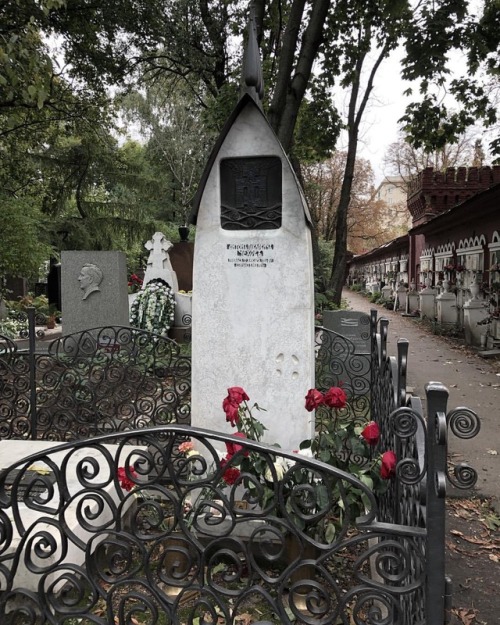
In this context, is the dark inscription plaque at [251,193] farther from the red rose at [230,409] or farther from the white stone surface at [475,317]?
the white stone surface at [475,317]

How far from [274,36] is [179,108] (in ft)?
66.6

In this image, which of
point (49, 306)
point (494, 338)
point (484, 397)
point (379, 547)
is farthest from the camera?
point (49, 306)

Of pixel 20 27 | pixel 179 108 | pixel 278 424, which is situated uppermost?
pixel 179 108

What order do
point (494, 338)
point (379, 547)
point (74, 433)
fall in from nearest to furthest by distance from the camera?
point (379, 547)
point (74, 433)
point (494, 338)

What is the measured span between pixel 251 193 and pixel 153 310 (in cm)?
774

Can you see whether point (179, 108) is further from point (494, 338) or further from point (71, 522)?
point (71, 522)

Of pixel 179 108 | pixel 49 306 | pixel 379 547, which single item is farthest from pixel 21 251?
pixel 179 108

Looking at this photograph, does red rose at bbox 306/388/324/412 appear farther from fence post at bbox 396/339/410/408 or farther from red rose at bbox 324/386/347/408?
fence post at bbox 396/339/410/408

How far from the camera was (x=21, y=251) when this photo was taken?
14.0 meters

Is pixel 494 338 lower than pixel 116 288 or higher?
lower

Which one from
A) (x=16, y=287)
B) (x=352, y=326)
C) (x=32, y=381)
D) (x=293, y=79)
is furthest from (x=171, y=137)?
(x=32, y=381)

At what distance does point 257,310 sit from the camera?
3.35 metres

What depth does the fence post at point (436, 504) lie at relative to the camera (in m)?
1.51

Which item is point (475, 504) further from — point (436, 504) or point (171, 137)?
point (171, 137)
